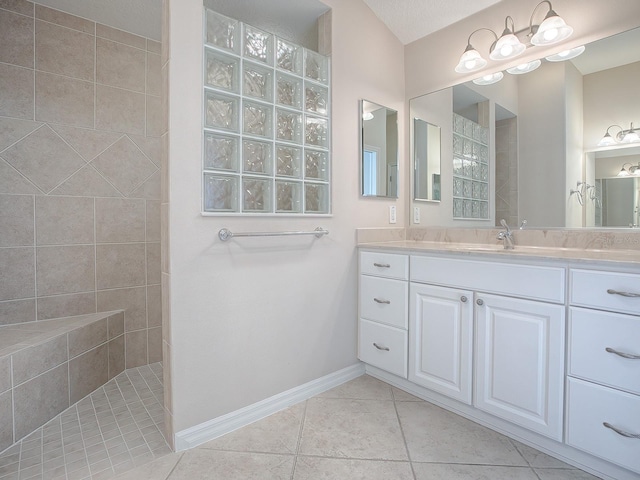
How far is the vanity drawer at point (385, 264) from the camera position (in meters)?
1.93

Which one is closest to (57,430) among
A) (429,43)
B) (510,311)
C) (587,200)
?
(510,311)

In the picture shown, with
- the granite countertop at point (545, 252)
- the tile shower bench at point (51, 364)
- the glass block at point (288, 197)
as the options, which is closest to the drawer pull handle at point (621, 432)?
the granite countertop at point (545, 252)

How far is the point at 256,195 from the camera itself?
1.73 meters

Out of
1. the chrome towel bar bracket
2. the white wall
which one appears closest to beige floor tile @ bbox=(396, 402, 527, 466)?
the white wall

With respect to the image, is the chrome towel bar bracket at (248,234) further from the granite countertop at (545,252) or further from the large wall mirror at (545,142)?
the large wall mirror at (545,142)

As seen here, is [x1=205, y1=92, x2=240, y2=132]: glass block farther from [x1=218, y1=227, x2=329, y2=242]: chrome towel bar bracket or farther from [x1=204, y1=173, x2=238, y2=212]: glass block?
[x1=218, y1=227, x2=329, y2=242]: chrome towel bar bracket

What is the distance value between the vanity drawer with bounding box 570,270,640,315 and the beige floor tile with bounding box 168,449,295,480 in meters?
1.35

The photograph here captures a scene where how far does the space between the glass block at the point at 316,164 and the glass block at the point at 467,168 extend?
3.08ft

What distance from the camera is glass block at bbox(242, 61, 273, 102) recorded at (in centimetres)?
168

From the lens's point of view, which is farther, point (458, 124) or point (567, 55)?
point (458, 124)

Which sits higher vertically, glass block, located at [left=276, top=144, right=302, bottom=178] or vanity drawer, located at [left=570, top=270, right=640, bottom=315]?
glass block, located at [left=276, top=144, right=302, bottom=178]

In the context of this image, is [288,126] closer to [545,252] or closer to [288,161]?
[288,161]

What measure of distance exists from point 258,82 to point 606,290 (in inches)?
69.3

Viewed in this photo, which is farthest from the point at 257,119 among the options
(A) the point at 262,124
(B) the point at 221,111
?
(B) the point at 221,111
